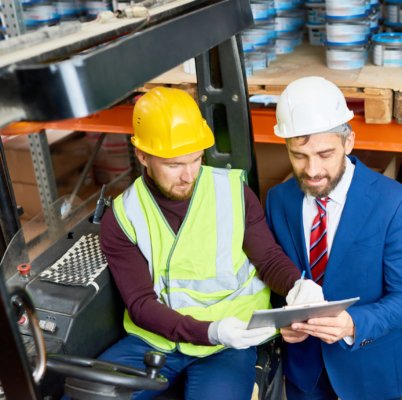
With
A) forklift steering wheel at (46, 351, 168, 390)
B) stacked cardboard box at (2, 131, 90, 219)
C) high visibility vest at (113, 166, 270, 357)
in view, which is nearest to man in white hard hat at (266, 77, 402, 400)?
high visibility vest at (113, 166, 270, 357)

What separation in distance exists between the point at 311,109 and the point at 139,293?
3.20ft

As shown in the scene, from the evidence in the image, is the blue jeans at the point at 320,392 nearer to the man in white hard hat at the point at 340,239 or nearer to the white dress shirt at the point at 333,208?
the man in white hard hat at the point at 340,239

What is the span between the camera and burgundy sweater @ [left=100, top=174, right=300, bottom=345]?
2.36 m

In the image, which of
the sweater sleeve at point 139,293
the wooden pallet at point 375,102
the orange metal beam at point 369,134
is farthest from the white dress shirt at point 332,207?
the wooden pallet at point 375,102

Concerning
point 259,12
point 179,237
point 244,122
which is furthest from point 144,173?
point 259,12

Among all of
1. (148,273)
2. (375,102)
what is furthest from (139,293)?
(375,102)

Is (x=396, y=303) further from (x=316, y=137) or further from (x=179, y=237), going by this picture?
(x=179, y=237)

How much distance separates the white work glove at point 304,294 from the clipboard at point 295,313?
0.09 metres

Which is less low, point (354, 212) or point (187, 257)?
point (354, 212)

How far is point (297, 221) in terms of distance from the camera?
258cm

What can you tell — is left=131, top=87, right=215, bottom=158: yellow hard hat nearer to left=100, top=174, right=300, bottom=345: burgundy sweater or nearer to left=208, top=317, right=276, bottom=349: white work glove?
left=100, top=174, right=300, bottom=345: burgundy sweater

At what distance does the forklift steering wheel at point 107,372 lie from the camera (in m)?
1.83

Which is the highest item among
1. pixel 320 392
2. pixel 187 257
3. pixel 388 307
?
pixel 187 257

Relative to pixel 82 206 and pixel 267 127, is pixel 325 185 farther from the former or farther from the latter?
pixel 82 206
